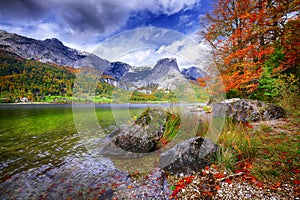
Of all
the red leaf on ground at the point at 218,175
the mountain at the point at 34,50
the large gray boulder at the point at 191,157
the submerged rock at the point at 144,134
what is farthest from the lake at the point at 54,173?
the mountain at the point at 34,50

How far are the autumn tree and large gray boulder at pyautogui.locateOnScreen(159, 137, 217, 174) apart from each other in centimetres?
879

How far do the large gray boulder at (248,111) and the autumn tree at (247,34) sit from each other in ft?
9.52

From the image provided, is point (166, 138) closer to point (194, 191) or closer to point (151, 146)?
point (151, 146)

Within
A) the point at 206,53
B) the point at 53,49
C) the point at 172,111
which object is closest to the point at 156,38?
the point at 172,111

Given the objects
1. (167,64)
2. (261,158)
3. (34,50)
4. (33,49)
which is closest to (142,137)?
(261,158)

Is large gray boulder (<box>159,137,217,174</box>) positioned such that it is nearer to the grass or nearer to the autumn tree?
the grass

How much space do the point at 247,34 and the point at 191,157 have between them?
11402 mm

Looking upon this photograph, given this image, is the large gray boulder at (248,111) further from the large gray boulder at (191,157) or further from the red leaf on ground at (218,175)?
the red leaf on ground at (218,175)

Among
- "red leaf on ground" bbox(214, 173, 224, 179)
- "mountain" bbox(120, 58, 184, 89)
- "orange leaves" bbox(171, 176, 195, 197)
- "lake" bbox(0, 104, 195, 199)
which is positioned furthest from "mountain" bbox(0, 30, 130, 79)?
"red leaf on ground" bbox(214, 173, 224, 179)

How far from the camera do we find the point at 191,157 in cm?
392

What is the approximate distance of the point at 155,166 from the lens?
4578 mm

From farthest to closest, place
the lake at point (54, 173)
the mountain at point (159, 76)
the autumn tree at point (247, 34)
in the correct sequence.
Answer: the autumn tree at point (247, 34), the mountain at point (159, 76), the lake at point (54, 173)

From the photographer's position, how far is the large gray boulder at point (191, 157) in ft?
12.5

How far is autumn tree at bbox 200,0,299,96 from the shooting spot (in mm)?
9852
